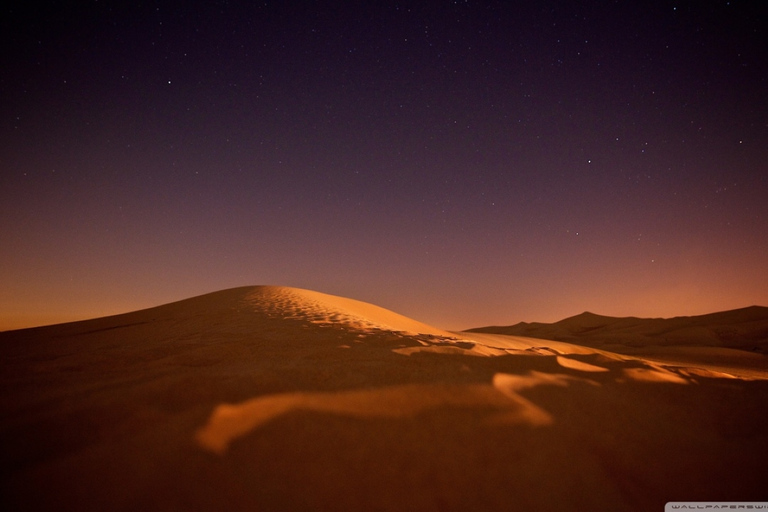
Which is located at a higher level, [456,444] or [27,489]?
[456,444]

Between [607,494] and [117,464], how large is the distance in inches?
119

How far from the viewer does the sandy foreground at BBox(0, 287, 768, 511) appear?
1719mm

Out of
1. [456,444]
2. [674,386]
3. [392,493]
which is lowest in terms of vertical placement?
[392,493]

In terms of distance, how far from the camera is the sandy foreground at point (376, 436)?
5.64 feet

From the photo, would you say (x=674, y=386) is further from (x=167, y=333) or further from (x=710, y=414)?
(x=167, y=333)

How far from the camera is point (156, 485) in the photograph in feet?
5.48

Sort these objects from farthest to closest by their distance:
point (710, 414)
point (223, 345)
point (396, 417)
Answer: point (223, 345), point (710, 414), point (396, 417)

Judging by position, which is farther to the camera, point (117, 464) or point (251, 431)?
point (251, 431)

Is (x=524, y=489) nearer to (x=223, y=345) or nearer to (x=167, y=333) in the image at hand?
(x=223, y=345)

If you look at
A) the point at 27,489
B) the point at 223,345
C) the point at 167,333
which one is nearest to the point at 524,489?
the point at 27,489

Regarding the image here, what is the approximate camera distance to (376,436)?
6.99ft

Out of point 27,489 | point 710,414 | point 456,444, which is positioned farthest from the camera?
point 710,414

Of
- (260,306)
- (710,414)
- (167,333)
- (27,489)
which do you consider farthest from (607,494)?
(260,306)

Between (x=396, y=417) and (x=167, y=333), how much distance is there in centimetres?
589
